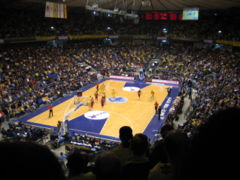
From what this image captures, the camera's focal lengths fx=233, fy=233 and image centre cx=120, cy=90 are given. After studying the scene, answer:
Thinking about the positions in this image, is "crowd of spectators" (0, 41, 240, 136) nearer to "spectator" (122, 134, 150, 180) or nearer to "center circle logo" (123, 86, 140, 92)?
"center circle logo" (123, 86, 140, 92)

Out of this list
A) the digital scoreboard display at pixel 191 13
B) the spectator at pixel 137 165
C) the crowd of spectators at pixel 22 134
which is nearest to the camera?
the spectator at pixel 137 165

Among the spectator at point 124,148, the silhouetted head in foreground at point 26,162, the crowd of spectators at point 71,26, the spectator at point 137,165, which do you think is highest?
the crowd of spectators at point 71,26

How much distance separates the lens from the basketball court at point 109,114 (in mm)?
20088

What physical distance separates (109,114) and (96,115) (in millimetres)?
1306

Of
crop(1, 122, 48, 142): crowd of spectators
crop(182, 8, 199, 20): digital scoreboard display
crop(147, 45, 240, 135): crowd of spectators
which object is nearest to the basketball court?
crop(147, 45, 240, 135): crowd of spectators

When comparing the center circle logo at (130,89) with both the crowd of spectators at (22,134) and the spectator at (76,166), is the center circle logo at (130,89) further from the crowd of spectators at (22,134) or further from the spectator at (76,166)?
the spectator at (76,166)

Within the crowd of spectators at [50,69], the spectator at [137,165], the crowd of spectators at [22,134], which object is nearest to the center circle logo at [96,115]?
the crowd of spectators at [50,69]

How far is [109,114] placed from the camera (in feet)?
76.6

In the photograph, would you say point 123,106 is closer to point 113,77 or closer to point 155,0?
point 113,77

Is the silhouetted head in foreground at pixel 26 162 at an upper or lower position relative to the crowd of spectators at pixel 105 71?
upper

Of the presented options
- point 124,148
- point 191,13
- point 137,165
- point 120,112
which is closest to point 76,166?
point 137,165

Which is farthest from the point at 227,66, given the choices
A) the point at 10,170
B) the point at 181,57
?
the point at 10,170

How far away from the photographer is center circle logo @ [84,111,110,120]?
2255cm

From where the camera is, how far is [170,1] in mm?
35406
